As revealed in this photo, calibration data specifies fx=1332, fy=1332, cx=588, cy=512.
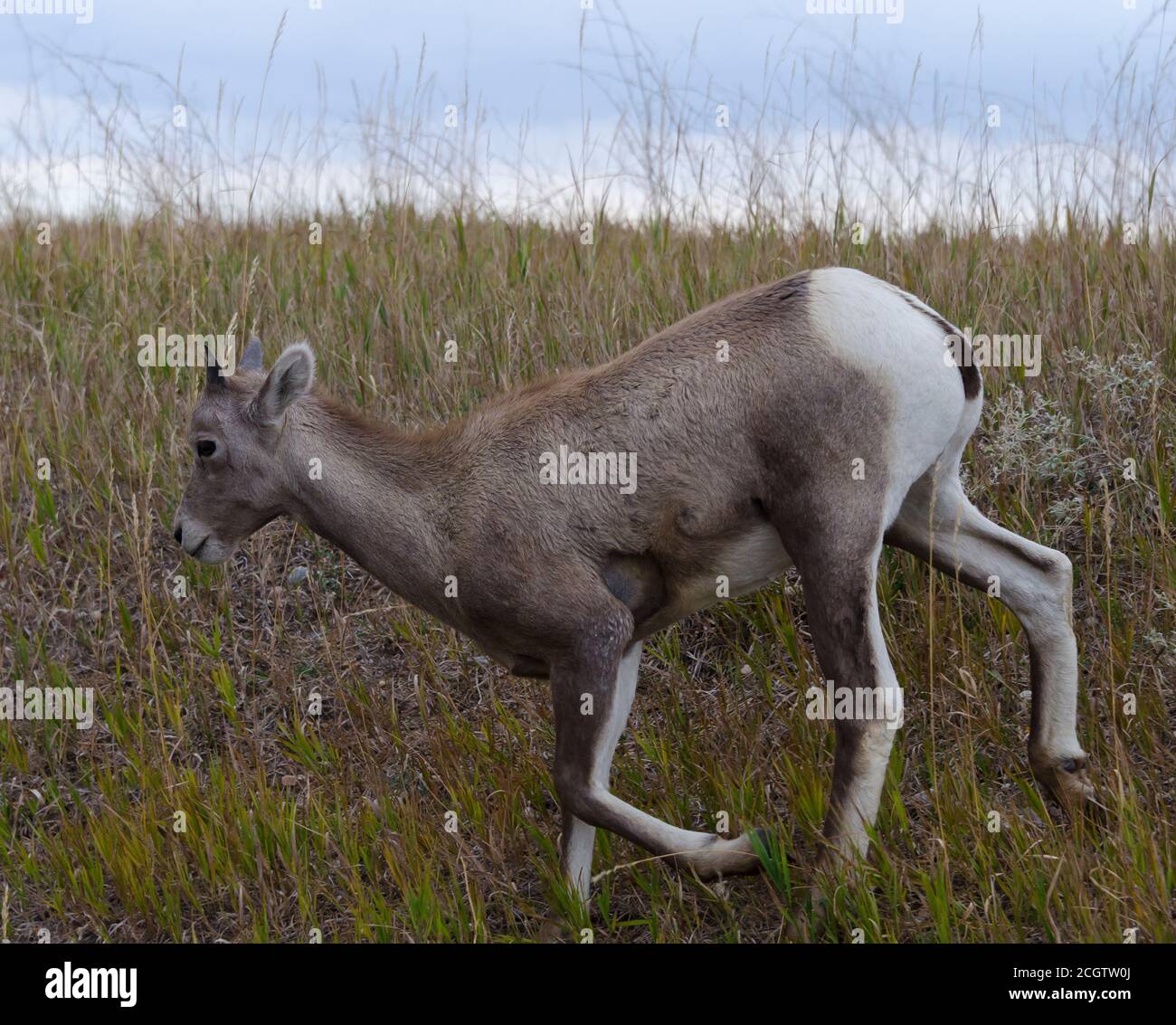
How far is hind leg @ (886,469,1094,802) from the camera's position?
4586 mm

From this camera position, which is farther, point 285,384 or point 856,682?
point 285,384

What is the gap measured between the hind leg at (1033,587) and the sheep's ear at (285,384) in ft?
7.12

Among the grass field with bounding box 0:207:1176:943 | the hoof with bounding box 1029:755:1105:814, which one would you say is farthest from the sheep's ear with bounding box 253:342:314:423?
the hoof with bounding box 1029:755:1105:814

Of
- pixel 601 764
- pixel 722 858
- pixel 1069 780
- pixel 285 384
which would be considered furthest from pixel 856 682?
pixel 285 384

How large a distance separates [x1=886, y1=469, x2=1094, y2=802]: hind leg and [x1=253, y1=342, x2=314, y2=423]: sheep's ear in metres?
2.17

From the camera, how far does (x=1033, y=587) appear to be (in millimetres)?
4680

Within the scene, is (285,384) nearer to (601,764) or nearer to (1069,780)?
(601,764)

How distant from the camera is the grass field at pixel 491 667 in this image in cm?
454

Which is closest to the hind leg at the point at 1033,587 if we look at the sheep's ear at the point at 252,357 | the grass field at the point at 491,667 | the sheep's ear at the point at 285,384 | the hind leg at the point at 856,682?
the grass field at the point at 491,667

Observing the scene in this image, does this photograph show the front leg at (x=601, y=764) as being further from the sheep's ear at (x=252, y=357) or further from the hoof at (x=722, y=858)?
the sheep's ear at (x=252, y=357)

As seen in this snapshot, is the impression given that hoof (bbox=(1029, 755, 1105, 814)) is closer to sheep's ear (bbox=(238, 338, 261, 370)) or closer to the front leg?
the front leg

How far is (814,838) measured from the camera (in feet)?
14.8

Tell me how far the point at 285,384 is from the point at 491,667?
6.25 feet
